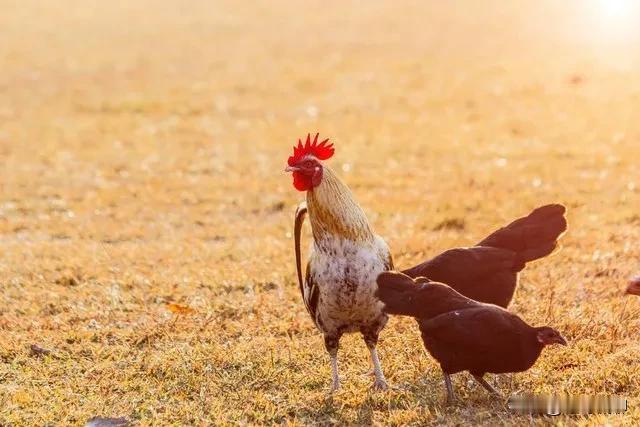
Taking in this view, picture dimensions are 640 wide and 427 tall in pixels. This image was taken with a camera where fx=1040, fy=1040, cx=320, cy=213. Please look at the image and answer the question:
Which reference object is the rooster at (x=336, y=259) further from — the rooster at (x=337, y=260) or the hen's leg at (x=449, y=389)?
the hen's leg at (x=449, y=389)

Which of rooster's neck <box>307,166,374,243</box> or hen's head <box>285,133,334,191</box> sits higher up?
hen's head <box>285,133,334,191</box>

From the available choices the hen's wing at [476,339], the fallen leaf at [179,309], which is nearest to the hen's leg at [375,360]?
the hen's wing at [476,339]

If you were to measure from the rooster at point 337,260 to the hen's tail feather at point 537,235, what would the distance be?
109 cm

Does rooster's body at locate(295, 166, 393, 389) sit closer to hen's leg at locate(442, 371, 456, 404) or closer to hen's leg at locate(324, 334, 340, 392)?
hen's leg at locate(324, 334, 340, 392)

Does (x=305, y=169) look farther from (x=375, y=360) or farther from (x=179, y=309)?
(x=179, y=309)

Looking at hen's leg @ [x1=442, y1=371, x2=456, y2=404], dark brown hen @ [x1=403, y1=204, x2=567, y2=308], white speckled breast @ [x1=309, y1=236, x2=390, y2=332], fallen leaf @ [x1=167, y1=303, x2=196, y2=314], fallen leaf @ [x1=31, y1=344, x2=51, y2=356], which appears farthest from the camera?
fallen leaf @ [x1=167, y1=303, x2=196, y2=314]

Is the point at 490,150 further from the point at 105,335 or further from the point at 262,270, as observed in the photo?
the point at 105,335

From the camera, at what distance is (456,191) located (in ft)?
44.9

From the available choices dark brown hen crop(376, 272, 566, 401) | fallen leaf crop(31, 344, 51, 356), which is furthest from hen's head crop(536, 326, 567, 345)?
fallen leaf crop(31, 344, 51, 356)

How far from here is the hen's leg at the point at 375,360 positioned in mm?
6703

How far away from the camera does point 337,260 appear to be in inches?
259

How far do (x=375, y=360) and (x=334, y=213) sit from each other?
1006 millimetres

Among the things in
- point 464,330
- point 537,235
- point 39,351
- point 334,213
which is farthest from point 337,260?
point 39,351

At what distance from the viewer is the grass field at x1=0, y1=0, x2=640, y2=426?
684cm
